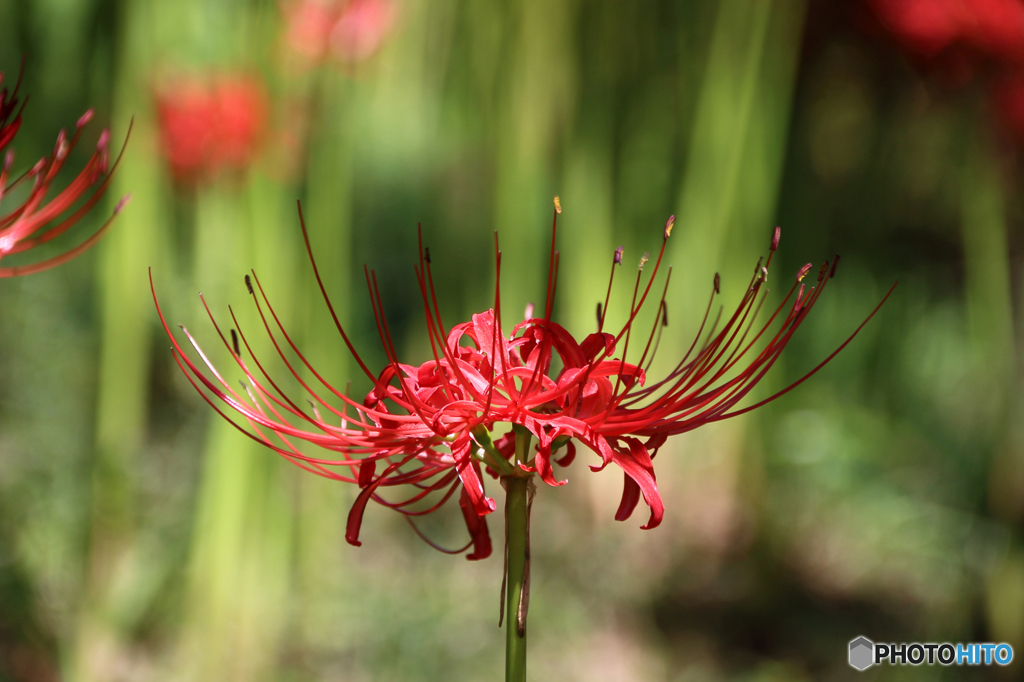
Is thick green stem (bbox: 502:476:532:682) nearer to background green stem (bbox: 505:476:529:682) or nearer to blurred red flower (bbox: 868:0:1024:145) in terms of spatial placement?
background green stem (bbox: 505:476:529:682)

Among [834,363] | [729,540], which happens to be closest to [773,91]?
[834,363]

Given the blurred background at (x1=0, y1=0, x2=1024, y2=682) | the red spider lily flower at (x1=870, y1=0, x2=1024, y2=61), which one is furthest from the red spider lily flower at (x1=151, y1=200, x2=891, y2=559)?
the red spider lily flower at (x1=870, y1=0, x2=1024, y2=61)

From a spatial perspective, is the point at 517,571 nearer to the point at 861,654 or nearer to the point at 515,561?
the point at 515,561

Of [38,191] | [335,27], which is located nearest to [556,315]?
[335,27]

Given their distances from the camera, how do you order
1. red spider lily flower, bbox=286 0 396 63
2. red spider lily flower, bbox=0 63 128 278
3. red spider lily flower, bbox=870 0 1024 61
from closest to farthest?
red spider lily flower, bbox=0 63 128 278
red spider lily flower, bbox=286 0 396 63
red spider lily flower, bbox=870 0 1024 61

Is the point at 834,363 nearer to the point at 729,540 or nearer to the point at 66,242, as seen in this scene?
the point at 729,540

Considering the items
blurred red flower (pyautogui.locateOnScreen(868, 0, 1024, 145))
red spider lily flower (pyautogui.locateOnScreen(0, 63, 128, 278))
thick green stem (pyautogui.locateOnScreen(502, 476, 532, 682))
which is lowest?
thick green stem (pyautogui.locateOnScreen(502, 476, 532, 682))
